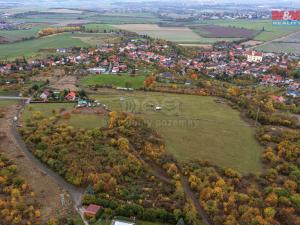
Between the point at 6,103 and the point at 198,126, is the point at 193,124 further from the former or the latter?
the point at 6,103

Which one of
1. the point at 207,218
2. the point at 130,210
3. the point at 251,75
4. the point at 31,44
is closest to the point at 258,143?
the point at 207,218

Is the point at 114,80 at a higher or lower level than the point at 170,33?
lower

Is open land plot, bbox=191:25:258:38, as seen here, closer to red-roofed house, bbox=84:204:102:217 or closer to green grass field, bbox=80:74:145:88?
green grass field, bbox=80:74:145:88

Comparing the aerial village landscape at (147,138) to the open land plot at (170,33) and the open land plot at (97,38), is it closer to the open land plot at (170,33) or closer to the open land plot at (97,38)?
the open land plot at (97,38)

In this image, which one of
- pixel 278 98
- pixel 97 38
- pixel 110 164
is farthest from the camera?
pixel 97 38

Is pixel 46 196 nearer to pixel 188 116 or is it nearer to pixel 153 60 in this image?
pixel 188 116

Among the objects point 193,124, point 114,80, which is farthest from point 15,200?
point 114,80
